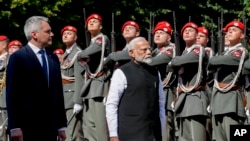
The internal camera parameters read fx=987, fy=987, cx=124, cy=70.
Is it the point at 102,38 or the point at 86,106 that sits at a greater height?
the point at 102,38

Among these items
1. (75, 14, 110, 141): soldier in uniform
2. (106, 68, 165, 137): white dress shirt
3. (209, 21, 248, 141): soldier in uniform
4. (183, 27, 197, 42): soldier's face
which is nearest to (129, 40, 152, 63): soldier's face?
(106, 68, 165, 137): white dress shirt

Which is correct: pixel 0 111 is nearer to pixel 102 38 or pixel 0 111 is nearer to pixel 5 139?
pixel 5 139

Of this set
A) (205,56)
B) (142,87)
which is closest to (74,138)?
(205,56)

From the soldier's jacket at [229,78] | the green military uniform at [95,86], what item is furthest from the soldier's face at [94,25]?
the soldier's jacket at [229,78]

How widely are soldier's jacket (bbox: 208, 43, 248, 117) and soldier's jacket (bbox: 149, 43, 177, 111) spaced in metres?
1.05

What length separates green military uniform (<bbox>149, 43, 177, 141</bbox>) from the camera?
14.5 metres

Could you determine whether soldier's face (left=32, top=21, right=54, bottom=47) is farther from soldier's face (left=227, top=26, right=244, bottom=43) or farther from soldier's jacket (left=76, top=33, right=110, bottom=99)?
soldier's jacket (left=76, top=33, right=110, bottom=99)

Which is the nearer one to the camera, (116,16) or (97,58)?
(97,58)

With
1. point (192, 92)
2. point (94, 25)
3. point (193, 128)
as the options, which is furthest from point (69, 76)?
point (193, 128)

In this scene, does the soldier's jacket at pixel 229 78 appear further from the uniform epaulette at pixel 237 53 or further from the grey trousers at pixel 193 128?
the grey trousers at pixel 193 128

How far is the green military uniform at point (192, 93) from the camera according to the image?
1368 centimetres

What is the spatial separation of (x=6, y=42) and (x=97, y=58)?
2.81 m

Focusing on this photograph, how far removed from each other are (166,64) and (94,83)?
4.00ft

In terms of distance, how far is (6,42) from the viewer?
17.2 metres
